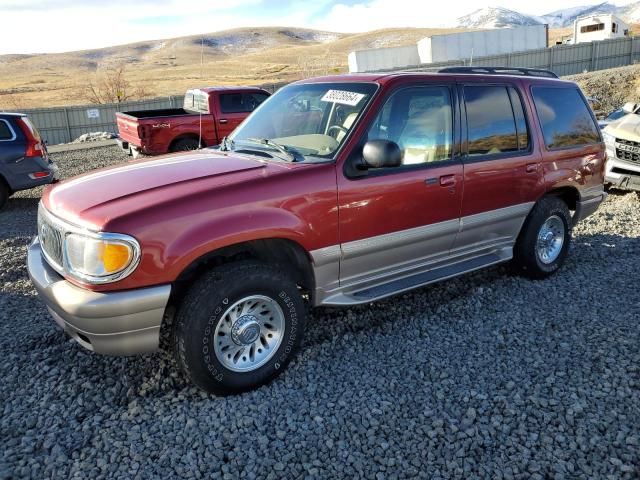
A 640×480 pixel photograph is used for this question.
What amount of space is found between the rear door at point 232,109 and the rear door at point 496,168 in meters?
8.89

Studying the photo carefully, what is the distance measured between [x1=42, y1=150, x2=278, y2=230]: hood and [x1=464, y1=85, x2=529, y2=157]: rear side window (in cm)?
176

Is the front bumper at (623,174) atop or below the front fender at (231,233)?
below

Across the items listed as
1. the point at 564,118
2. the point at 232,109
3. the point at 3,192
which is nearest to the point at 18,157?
the point at 3,192

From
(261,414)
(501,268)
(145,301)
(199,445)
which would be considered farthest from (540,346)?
(145,301)

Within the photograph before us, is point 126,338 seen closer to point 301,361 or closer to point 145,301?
point 145,301

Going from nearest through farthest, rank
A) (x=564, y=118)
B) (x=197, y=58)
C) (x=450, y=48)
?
(x=564, y=118) → (x=450, y=48) → (x=197, y=58)

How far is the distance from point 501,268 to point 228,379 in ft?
10.9

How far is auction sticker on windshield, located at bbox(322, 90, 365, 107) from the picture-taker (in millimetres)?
3777

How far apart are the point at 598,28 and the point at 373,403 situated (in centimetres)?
5286

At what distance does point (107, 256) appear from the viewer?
2.75 m

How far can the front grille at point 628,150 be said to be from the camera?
7930 millimetres

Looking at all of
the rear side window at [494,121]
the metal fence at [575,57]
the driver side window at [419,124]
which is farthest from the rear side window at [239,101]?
the metal fence at [575,57]

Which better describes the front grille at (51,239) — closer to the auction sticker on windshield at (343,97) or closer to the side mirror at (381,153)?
the side mirror at (381,153)

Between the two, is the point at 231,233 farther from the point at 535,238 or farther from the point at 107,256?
the point at 535,238
